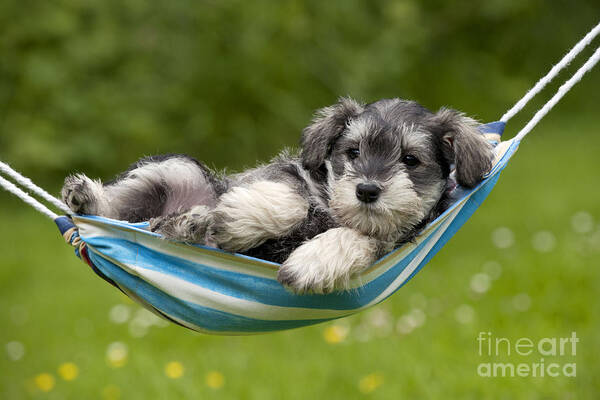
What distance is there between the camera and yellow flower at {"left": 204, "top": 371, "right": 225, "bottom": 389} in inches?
220

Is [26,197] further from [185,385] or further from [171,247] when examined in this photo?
[185,385]

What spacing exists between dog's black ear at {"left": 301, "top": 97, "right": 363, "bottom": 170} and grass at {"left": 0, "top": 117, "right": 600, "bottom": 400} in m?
2.45

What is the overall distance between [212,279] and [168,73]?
9058mm

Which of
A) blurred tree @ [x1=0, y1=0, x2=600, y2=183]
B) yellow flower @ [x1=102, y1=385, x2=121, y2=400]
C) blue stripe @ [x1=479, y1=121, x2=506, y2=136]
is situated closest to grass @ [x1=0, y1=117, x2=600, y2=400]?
yellow flower @ [x1=102, y1=385, x2=121, y2=400]

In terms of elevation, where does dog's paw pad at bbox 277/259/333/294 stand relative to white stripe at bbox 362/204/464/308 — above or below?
below

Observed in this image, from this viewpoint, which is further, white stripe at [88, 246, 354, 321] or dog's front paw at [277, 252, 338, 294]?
white stripe at [88, 246, 354, 321]

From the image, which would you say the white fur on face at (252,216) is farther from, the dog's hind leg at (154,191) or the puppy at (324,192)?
the dog's hind leg at (154,191)

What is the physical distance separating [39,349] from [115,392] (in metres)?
1.97

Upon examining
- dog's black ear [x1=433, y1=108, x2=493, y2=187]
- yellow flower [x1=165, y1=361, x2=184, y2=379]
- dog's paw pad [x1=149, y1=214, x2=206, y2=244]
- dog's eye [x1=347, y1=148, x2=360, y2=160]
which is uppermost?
dog's black ear [x1=433, y1=108, x2=493, y2=187]

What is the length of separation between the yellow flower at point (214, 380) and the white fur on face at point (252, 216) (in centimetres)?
279

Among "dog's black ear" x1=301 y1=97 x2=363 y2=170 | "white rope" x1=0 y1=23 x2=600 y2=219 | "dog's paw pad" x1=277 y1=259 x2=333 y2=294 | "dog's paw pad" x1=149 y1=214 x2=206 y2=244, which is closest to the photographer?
"dog's paw pad" x1=277 y1=259 x2=333 y2=294

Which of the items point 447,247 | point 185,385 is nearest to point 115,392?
point 185,385

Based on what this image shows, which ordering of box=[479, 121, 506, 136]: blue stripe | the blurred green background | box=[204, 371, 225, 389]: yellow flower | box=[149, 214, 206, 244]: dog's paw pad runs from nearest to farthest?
1. box=[149, 214, 206, 244]: dog's paw pad
2. box=[479, 121, 506, 136]: blue stripe
3. box=[204, 371, 225, 389]: yellow flower
4. the blurred green background

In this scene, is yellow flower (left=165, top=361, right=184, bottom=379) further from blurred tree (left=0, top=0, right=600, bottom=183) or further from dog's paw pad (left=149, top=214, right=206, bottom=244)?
blurred tree (left=0, top=0, right=600, bottom=183)
